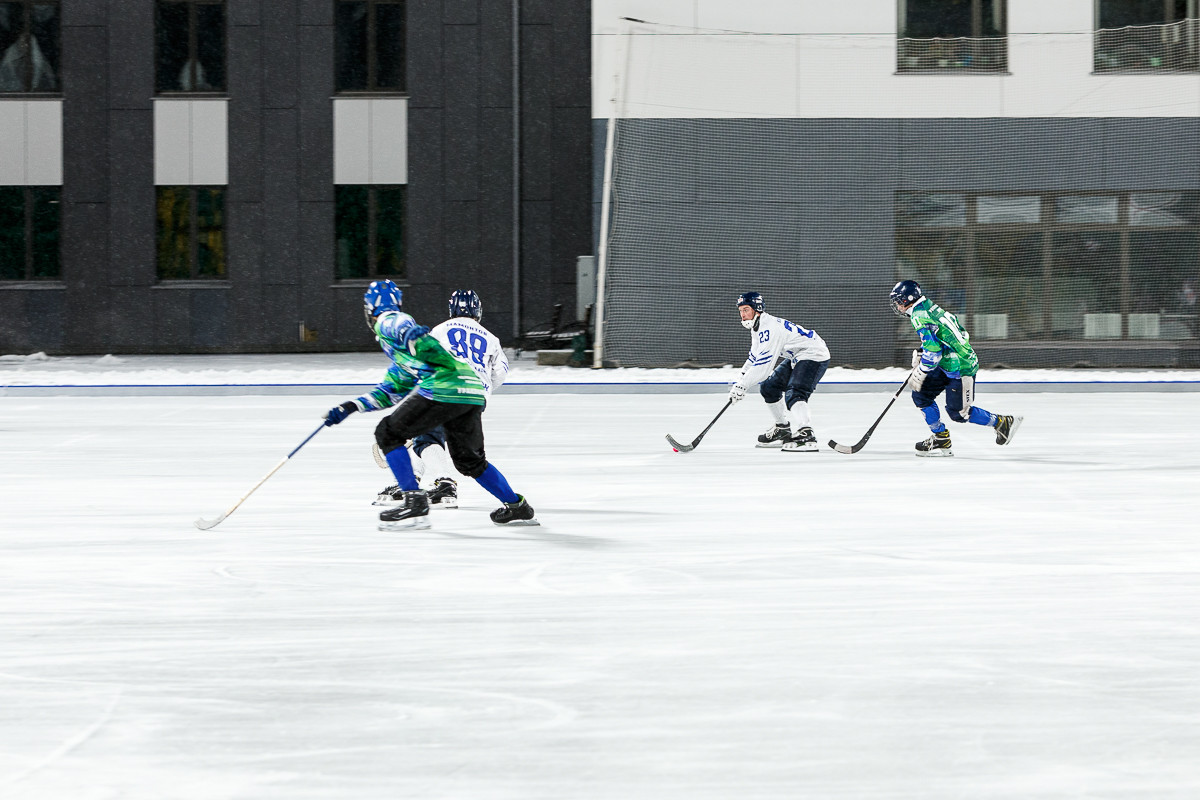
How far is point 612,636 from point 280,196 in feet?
90.4

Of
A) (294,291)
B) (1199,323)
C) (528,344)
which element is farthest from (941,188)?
(294,291)

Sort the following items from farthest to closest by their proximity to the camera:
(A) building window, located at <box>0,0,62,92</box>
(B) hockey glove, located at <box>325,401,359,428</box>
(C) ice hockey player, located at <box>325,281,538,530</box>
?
(A) building window, located at <box>0,0,62,92</box>
(C) ice hockey player, located at <box>325,281,538,530</box>
(B) hockey glove, located at <box>325,401,359,428</box>

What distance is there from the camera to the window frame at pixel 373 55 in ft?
110

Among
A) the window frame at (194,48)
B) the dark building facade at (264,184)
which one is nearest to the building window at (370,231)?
the dark building facade at (264,184)

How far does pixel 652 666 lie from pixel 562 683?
0.45m

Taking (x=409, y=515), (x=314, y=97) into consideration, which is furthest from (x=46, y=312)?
(x=409, y=515)

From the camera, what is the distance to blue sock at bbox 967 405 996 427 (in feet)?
52.9

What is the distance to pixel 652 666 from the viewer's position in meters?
6.61

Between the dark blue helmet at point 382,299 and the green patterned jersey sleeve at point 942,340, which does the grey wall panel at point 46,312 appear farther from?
the dark blue helmet at point 382,299

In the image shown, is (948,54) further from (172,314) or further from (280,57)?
(172,314)

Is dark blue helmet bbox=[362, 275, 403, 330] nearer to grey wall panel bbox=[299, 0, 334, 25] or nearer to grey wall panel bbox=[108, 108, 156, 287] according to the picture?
A: grey wall panel bbox=[299, 0, 334, 25]

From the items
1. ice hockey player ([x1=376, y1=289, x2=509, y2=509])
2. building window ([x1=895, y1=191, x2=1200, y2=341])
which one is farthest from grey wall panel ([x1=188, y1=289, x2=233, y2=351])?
ice hockey player ([x1=376, y1=289, x2=509, y2=509])

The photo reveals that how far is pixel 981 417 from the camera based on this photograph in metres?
16.2

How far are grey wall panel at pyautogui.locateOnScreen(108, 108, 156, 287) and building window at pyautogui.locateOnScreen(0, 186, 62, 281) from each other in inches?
46.5
